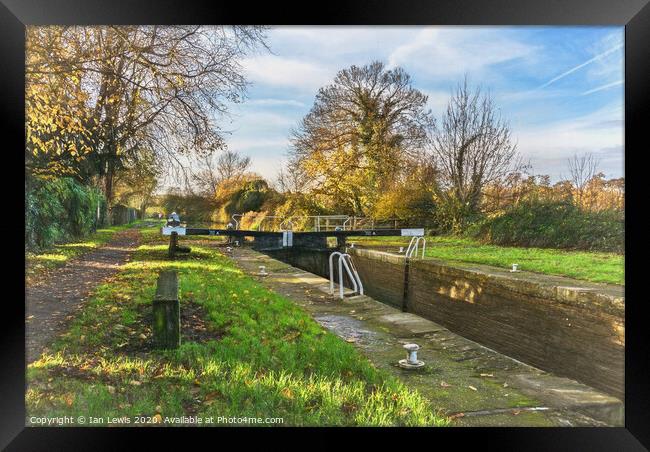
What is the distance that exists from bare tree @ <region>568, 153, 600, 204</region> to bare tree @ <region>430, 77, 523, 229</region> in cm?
34

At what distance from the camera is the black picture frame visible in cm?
279

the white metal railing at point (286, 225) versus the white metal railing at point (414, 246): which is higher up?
the white metal railing at point (286, 225)

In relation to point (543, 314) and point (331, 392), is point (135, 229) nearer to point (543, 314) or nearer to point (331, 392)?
point (331, 392)

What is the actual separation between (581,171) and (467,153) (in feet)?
2.48

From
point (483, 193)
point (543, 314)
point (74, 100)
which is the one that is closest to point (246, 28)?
point (74, 100)

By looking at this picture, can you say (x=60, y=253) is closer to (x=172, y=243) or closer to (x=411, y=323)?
(x=172, y=243)

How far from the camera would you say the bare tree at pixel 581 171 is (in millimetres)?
2971

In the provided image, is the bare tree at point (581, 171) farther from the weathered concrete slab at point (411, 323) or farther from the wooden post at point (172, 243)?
the wooden post at point (172, 243)

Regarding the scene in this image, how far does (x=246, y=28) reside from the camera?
3012 mm

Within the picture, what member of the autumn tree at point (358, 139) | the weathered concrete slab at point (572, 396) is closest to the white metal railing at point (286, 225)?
the autumn tree at point (358, 139)

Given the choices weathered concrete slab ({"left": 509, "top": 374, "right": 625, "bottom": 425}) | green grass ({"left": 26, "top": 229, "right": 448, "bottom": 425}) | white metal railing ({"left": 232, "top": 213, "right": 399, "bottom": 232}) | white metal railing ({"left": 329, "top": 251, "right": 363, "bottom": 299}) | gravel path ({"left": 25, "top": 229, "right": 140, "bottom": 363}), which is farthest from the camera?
white metal railing ({"left": 329, "top": 251, "right": 363, "bottom": 299})

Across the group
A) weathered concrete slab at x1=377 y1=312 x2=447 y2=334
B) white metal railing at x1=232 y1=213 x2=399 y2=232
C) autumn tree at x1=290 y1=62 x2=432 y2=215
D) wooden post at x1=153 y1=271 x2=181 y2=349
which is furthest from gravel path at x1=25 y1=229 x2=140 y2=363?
weathered concrete slab at x1=377 y1=312 x2=447 y2=334

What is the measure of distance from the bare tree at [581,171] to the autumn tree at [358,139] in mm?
1012

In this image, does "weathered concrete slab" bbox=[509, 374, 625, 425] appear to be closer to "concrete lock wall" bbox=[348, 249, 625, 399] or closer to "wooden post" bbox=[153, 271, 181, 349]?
"concrete lock wall" bbox=[348, 249, 625, 399]
